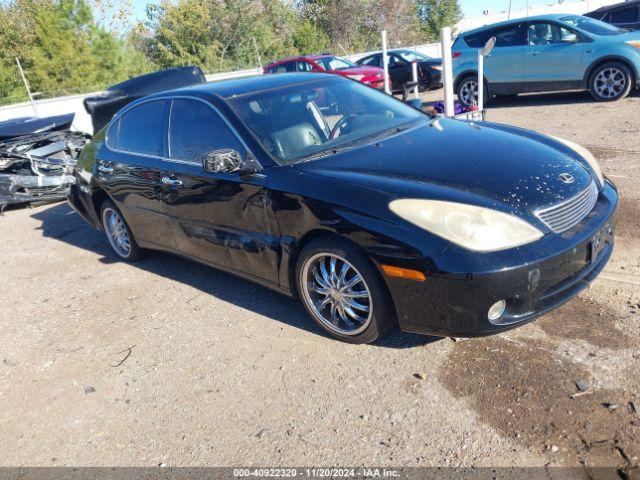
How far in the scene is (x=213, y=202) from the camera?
402cm

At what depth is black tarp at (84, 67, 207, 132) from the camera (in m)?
8.11

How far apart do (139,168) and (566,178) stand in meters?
3.29

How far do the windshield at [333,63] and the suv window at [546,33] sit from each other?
5.89m

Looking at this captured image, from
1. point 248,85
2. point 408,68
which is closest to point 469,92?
Result: point 408,68

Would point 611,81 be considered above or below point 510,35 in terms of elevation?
below

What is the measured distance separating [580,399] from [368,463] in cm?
109

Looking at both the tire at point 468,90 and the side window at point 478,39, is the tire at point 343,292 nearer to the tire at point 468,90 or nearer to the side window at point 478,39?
the tire at point 468,90

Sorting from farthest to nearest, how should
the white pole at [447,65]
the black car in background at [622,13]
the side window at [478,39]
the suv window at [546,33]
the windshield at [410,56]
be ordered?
the windshield at [410,56]
the black car in background at [622,13]
the side window at [478,39]
the suv window at [546,33]
the white pole at [447,65]

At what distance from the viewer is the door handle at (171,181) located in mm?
4284

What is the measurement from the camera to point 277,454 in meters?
2.71

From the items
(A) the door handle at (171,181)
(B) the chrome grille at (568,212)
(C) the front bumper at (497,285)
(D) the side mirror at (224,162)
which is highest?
(D) the side mirror at (224,162)

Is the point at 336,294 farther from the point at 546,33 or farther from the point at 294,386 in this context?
the point at 546,33

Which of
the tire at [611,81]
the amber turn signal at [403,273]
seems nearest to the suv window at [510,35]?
the tire at [611,81]

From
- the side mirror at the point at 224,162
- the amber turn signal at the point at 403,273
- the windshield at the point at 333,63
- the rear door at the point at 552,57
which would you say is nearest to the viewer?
the amber turn signal at the point at 403,273
